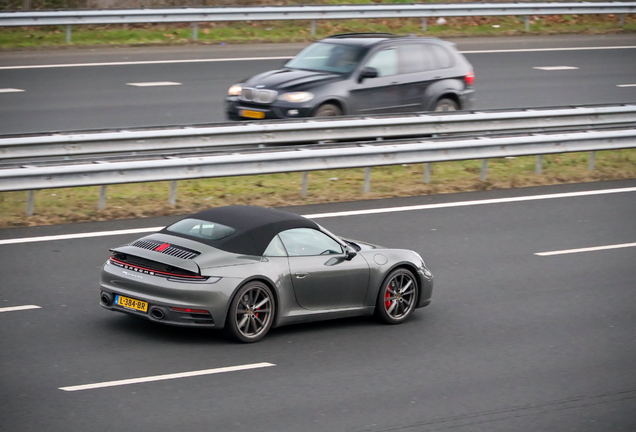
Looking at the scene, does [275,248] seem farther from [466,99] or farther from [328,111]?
[466,99]

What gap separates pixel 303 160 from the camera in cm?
1511

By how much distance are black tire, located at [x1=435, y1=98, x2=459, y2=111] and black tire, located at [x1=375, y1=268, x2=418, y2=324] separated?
8852mm

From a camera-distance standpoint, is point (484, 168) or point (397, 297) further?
point (484, 168)

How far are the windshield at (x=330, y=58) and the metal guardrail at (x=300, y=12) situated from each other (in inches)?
313

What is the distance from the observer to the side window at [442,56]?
19.0 metres

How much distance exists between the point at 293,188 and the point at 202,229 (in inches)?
254

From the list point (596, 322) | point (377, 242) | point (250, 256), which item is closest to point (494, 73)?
point (377, 242)

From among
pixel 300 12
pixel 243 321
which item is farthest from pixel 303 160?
pixel 300 12

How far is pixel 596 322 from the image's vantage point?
10430 mm

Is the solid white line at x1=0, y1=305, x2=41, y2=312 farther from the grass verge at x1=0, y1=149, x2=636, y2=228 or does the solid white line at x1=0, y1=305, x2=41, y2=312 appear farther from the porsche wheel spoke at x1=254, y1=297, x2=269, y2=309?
the grass verge at x1=0, y1=149, x2=636, y2=228

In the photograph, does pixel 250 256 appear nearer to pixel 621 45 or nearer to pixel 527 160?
pixel 527 160

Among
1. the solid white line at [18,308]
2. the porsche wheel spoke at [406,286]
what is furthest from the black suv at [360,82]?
the solid white line at [18,308]

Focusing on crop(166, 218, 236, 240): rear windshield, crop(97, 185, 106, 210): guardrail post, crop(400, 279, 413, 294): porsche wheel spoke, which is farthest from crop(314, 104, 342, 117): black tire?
crop(166, 218, 236, 240): rear windshield

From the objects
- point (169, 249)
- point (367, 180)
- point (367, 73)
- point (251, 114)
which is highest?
point (367, 73)
